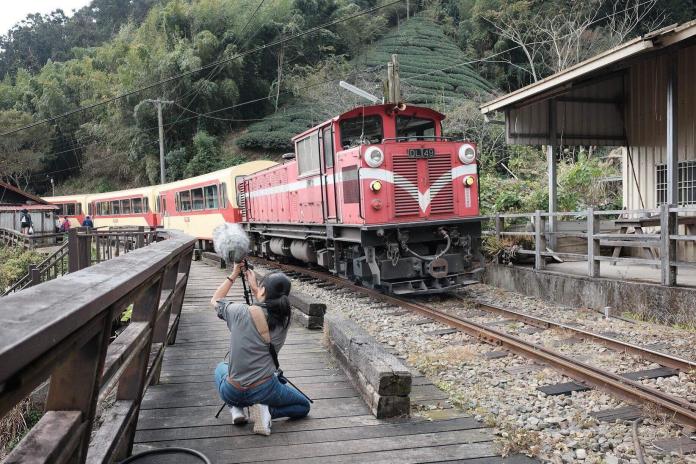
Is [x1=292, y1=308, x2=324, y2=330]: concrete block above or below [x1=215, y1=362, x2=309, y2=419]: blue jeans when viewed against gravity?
below

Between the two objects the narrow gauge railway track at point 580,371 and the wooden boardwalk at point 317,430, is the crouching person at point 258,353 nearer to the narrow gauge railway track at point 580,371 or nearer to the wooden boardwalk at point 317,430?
the wooden boardwalk at point 317,430

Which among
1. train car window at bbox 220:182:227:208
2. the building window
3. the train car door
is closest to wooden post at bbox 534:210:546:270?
the building window

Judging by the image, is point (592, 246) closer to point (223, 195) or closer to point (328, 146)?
point (328, 146)

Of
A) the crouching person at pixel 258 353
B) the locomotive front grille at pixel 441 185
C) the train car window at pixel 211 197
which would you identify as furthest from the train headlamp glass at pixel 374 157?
the train car window at pixel 211 197

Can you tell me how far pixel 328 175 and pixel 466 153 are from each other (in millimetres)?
2452

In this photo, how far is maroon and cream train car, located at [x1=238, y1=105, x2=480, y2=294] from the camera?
30.2 feet

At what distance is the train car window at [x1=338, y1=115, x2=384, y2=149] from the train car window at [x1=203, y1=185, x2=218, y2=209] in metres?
10.1

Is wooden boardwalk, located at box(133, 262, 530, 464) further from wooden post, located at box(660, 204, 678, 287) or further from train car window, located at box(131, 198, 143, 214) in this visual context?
train car window, located at box(131, 198, 143, 214)

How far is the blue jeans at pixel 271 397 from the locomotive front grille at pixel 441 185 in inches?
242

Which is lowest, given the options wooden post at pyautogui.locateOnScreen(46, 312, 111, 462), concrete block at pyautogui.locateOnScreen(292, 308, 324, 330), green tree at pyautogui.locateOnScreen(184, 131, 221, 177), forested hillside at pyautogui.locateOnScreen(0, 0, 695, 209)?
concrete block at pyautogui.locateOnScreen(292, 308, 324, 330)

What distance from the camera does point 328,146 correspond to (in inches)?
405

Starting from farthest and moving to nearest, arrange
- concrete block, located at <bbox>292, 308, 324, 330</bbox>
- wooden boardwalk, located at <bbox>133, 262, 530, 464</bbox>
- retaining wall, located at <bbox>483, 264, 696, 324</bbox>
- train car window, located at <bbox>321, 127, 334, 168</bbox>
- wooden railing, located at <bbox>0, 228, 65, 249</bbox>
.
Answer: wooden railing, located at <bbox>0, 228, 65, 249</bbox> → train car window, located at <bbox>321, 127, 334, 168</bbox> → retaining wall, located at <bbox>483, 264, 696, 324</bbox> → concrete block, located at <bbox>292, 308, 324, 330</bbox> → wooden boardwalk, located at <bbox>133, 262, 530, 464</bbox>

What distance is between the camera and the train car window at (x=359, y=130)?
9.89m

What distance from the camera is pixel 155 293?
3.54m
